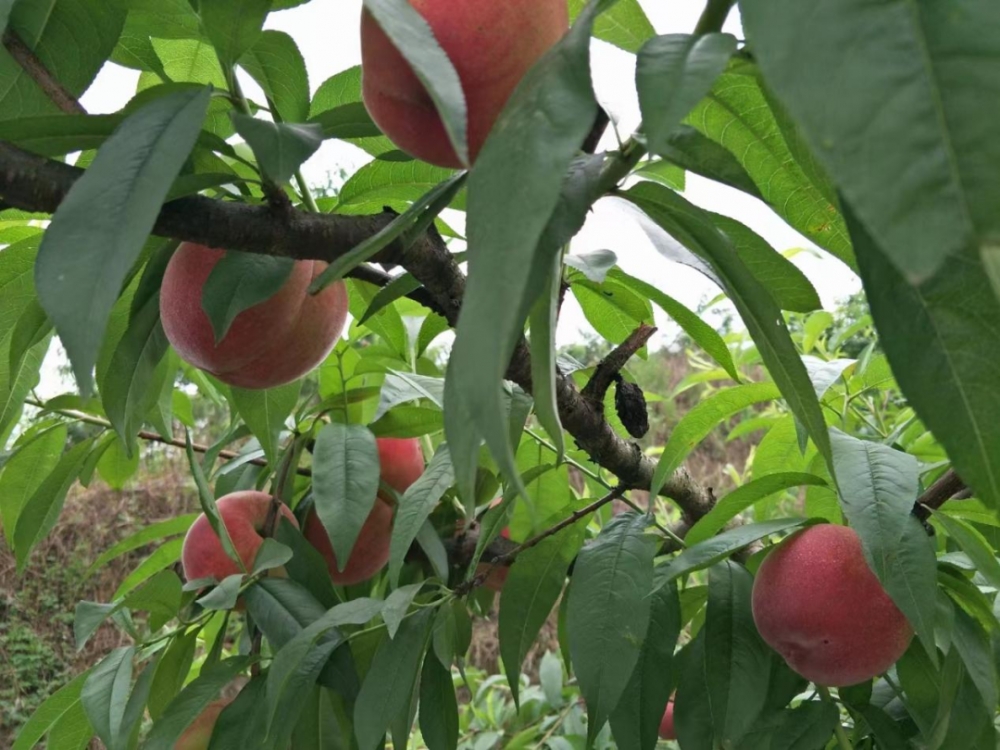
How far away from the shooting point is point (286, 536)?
591mm

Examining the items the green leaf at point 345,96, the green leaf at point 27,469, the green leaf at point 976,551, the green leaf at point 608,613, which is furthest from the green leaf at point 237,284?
the green leaf at point 27,469

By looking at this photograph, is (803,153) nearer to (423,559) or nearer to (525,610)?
(525,610)

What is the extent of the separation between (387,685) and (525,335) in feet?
0.62

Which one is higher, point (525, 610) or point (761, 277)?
point (761, 277)

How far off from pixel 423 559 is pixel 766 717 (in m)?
0.27

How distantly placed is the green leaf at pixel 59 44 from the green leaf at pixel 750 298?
206 mm

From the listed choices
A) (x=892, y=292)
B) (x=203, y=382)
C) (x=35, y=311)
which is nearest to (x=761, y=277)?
(x=892, y=292)

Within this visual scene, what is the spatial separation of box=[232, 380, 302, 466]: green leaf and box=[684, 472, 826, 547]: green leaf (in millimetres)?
243

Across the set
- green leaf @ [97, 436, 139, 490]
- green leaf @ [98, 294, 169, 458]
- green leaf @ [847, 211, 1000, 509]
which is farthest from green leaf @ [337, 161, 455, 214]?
green leaf @ [97, 436, 139, 490]

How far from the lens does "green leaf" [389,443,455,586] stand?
48 cm

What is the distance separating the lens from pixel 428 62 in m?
0.20

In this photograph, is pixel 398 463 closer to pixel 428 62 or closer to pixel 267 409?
pixel 267 409

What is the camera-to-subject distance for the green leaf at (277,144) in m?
0.28

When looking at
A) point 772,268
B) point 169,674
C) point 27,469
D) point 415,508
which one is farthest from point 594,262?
point 27,469
